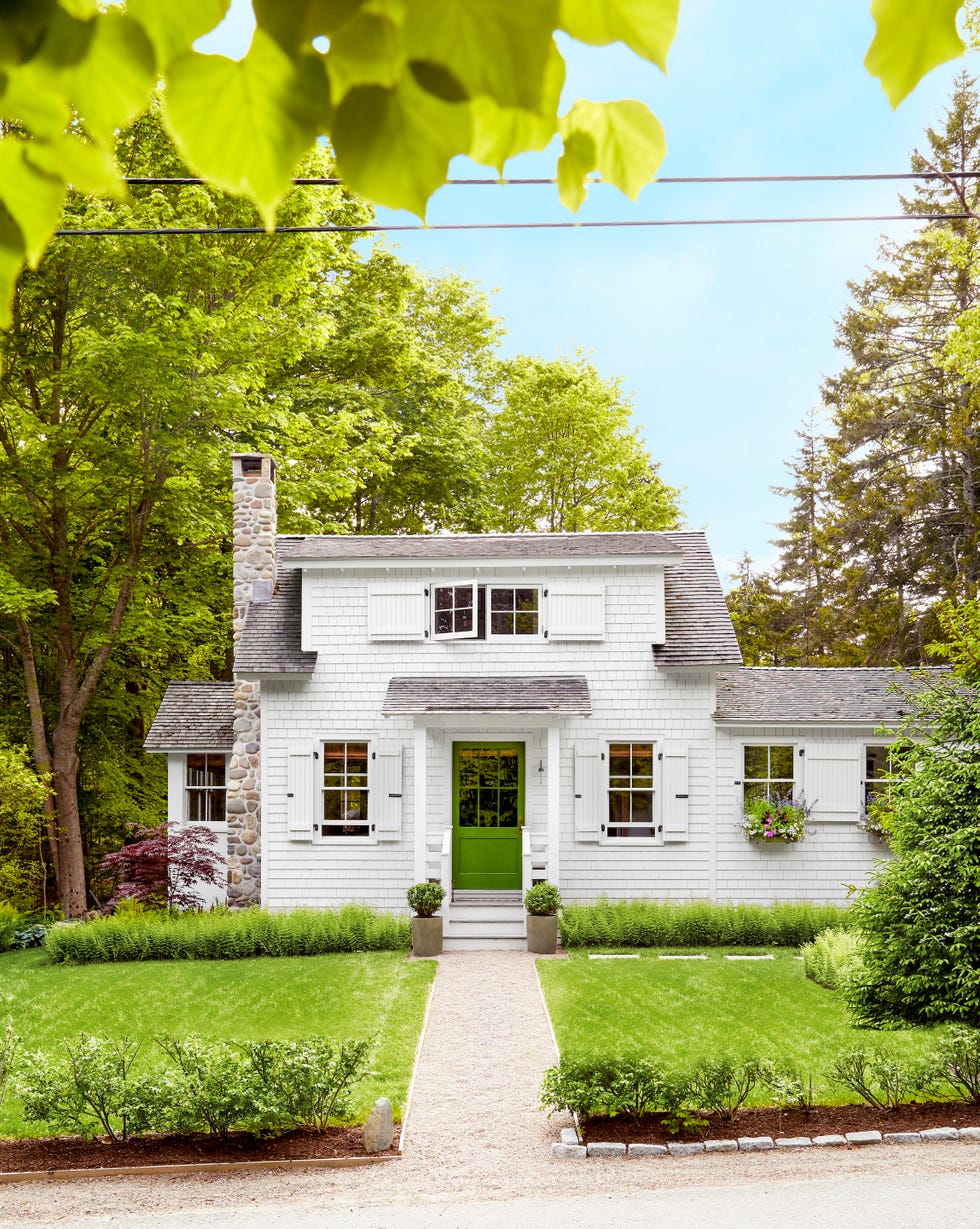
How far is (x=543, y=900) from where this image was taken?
1311cm

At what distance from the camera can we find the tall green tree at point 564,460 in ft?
81.8

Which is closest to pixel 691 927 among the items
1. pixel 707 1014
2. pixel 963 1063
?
pixel 707 1014

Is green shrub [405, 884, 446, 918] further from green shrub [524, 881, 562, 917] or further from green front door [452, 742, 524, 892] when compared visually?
green front door [452, 742, 524, 892]

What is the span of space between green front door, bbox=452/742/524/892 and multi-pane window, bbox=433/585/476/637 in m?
1.67

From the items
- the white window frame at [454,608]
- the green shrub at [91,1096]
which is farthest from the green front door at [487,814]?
the green shrub at [91,1096]

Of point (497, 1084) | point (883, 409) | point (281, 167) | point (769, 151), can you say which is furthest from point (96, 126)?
point (883, 409)

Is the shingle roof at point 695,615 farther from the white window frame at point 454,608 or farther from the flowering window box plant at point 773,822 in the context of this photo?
the white window frame at point 454,608

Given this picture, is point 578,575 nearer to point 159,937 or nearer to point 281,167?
point 159,937

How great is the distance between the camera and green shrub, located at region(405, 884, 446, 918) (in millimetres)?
12914

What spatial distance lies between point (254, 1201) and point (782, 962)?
311 inches

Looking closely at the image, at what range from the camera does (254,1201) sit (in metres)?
6.05

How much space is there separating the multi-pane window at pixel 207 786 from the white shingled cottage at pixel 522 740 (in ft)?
3.12

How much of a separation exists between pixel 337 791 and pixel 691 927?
5351 mm

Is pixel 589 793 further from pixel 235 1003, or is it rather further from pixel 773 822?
pixel 235 1003
